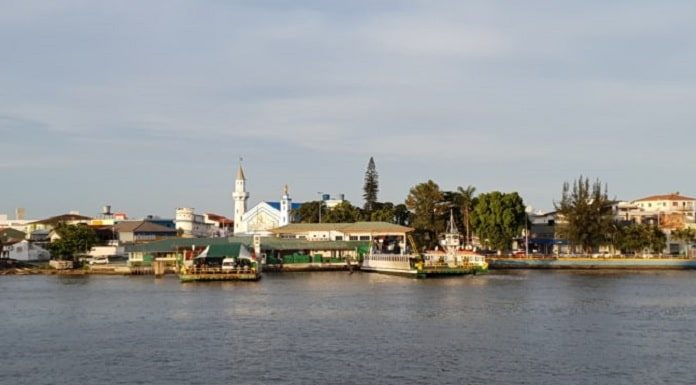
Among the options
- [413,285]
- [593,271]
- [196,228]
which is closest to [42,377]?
[413,285]

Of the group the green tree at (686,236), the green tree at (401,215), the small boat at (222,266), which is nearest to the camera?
the small boat at (222,266)

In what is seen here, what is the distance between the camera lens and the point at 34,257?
122m

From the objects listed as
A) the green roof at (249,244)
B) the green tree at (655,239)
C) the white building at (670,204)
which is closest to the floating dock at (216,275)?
the green roof at (249,244)

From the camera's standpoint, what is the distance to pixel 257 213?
15362cm

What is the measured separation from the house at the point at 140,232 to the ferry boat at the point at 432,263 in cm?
4121

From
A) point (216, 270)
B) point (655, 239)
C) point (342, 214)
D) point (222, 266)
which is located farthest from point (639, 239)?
point (216, 270)

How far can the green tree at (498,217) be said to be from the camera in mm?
119000

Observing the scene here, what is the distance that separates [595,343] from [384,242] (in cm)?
8978

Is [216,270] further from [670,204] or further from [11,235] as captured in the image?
[670,204]

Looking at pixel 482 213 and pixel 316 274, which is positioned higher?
pixel 482 213

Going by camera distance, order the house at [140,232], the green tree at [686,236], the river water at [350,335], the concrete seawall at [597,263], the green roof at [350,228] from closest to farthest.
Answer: the river water at [350,335] < the concrete seawall at [597,263] < the green roof at [350,228] < the green tree at [686,236] < the house at [140,232]

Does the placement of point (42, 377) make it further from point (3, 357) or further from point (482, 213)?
point (482, 213)

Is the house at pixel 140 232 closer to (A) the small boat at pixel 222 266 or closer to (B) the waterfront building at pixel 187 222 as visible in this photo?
(B) the waterfront building at pixel 187 222

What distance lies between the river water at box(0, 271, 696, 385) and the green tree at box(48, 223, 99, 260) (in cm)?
3591
